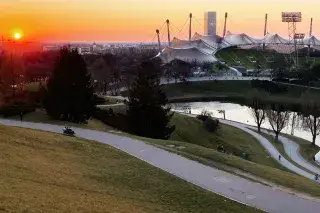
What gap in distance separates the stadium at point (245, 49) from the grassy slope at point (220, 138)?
78.4 metres

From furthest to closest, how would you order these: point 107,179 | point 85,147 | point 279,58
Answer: point 279,58, point 85,147, point 107,179

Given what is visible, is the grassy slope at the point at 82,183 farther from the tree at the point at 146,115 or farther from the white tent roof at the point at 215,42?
the white tent roof at the point at 215,42

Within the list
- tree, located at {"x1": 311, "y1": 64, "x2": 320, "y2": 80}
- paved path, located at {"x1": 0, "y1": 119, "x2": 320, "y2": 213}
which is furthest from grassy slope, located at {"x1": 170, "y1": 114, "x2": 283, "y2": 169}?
tree, located at {"x1": 311, "y1": 64, "x2": 320, "y2": 80}

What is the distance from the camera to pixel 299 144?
1742 inches

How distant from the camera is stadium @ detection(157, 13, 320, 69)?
129m

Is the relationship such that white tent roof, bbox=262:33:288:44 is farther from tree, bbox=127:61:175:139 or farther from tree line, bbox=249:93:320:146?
tree, bbox=127:61:175:139

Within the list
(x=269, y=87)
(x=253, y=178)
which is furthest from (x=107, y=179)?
(x=269, y=87)

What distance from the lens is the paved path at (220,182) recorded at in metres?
14.8

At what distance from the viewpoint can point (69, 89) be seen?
3114 cm

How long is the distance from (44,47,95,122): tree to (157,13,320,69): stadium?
93.0 metres

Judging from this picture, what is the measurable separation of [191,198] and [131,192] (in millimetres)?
2036

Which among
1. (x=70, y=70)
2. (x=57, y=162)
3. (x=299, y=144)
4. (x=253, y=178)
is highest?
(x=70, y=70)

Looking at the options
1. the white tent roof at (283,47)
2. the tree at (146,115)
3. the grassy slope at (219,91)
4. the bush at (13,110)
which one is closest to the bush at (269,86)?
the grassy slope at (219,91)

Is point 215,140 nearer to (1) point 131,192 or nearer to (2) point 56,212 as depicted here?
(1) point 131,192
